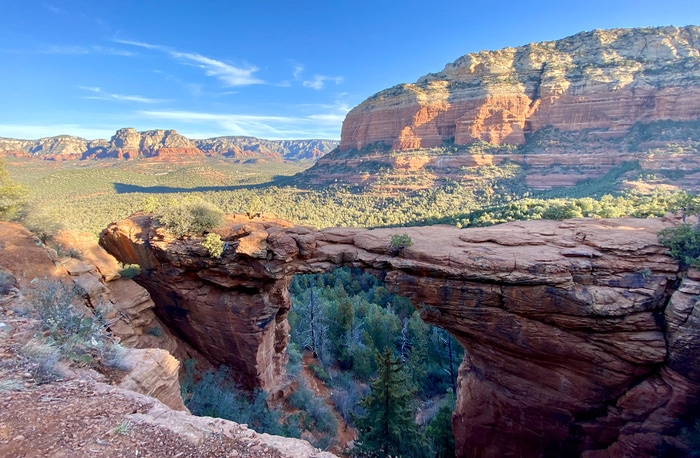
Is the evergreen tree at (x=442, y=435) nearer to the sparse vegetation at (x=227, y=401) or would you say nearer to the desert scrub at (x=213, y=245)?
the sparse vegetation at (x=227, y=401)

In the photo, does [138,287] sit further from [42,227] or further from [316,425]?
[316,425]

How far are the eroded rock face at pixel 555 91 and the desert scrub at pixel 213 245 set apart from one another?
67.1 m

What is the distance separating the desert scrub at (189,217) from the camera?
12109 mm

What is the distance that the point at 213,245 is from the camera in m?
11.6

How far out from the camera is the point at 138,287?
11906 mm

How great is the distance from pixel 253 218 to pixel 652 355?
14.2 metres

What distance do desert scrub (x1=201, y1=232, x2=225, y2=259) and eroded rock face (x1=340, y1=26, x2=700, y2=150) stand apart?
6712 centimetres

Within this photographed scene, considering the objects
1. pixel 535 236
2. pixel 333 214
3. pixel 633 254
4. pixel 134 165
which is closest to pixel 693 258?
pixel 633 254

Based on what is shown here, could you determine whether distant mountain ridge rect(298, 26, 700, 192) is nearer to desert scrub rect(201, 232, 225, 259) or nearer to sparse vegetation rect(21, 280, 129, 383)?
desert scrub rect(201, 232, 225, 259)

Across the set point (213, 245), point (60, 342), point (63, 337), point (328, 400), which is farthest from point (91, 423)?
point (328, 400)

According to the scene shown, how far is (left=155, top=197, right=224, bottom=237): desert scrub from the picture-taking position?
12109 millimetres

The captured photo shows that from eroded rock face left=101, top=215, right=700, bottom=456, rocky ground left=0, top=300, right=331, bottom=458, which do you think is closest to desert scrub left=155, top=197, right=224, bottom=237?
eroded rock face left=101, top=215, right=700, bottom=456

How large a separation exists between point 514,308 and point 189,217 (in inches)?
463

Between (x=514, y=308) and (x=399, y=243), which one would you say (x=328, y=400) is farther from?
(x=514, y=308)
